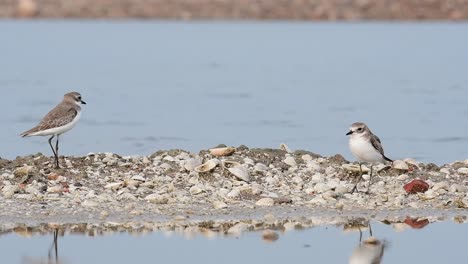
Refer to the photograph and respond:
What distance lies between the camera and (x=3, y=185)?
42.9ft

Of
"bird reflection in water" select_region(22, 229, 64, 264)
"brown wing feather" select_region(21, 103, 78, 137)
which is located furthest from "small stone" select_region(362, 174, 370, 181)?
"bird reflection in water" select_region(22, 229, 64, 264)

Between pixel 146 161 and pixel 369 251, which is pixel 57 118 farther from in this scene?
pixel 369 251

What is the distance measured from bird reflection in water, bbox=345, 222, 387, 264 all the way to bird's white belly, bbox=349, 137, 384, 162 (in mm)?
2010

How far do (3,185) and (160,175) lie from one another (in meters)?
1.84

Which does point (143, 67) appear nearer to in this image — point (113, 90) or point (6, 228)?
point (113, 90)

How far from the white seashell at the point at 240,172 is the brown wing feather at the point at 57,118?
82.7 inches

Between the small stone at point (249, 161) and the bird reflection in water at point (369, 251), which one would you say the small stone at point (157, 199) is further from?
the bird reflection in water at point (369, 251)

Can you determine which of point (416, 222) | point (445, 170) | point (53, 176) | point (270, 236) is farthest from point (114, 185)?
point (445, 170)

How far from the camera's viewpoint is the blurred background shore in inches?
1876

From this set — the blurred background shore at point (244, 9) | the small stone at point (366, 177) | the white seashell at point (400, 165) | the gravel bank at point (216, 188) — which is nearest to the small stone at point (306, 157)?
the gravel bank at point (216, 188)

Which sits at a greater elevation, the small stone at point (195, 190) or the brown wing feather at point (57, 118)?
the brown wing feather at point (57, 118)

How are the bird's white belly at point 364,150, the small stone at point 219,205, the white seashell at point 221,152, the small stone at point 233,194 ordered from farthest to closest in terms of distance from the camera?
the white seashell at point 221,152, the bird's white belly at point 364,150, the small stone at point 233,194, the small stone at point 219,205

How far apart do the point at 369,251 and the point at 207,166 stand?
339cm

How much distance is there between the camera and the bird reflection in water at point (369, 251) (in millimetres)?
10356
